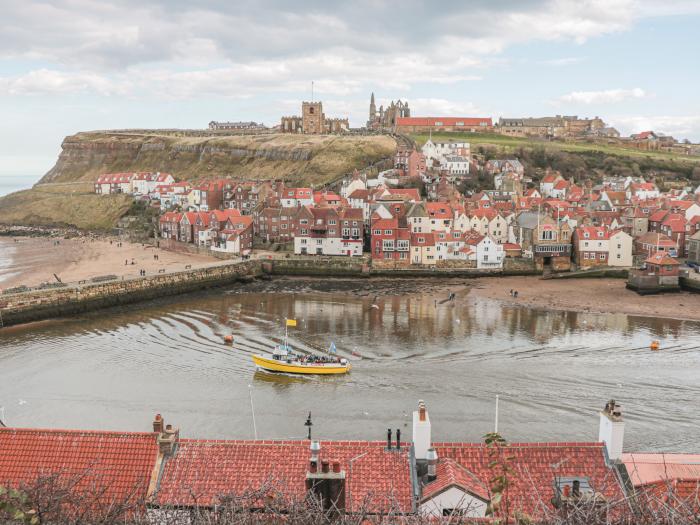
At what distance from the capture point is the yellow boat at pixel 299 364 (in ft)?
95.3

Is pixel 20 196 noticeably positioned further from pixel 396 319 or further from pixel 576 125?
pixel 576 125

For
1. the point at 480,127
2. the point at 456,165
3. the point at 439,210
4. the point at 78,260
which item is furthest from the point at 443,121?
the point at 78,260

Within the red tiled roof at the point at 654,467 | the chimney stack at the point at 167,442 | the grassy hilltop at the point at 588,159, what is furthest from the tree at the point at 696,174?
the chimney stack at the point at 167,442

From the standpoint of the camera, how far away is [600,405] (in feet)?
82.5

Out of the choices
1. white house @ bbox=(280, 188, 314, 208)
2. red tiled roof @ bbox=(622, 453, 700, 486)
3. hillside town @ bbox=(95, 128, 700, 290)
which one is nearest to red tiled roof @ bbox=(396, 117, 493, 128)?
hillside town @ bbox=(95, 128, 700, 290)

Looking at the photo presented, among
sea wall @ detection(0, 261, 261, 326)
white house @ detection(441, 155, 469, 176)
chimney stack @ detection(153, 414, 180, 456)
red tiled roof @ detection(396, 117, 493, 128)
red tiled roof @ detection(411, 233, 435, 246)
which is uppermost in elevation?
red tiled roof @ detection(396, 117, 493, 128)

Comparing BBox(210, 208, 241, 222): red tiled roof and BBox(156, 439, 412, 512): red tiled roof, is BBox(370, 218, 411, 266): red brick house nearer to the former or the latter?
BBox(210, 208, 241, 222): red tiled roof

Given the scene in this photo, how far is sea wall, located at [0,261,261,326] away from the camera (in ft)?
137

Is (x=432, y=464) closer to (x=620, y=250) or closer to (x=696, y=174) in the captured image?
(x=620, y=250)

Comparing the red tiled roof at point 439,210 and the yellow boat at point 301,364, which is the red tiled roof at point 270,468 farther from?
the red tiled roof at point 439,210

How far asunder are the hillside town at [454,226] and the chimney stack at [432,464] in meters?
42.9

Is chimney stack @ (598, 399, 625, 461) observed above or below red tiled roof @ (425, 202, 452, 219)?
below

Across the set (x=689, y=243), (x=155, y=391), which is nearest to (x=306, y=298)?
(x=155, y=391)

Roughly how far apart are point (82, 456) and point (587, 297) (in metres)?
41.8
